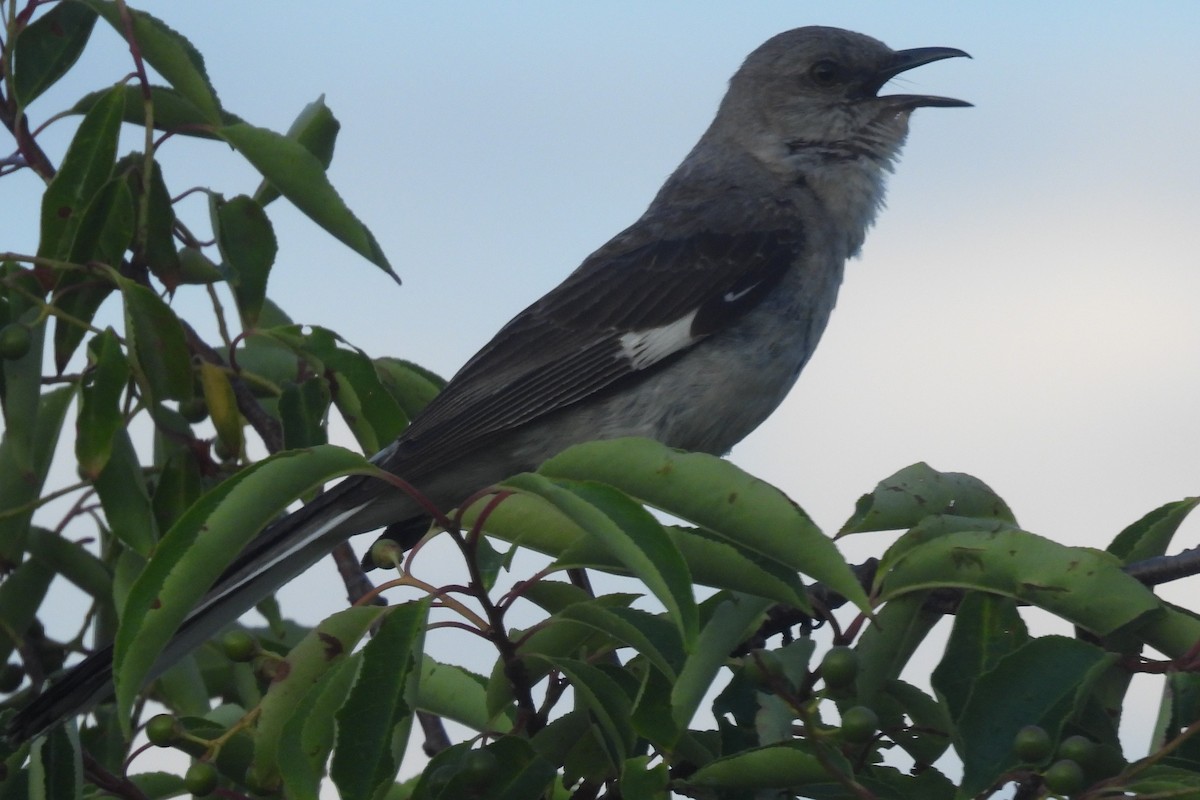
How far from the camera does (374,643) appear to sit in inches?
86.2

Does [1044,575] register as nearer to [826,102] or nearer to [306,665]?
[306,665]

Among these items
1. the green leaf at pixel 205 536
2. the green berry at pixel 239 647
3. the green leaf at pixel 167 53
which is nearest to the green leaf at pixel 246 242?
the green leaf at pixel 167 53

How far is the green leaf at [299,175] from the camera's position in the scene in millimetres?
3471

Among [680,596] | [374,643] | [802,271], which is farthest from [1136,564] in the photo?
[802,271]

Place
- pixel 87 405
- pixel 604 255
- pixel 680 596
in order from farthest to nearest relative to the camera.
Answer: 1. pixel 604 255
2. pixel 87 405
3. pixel 680 596

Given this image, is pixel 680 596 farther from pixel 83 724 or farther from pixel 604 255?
pixel 604 255

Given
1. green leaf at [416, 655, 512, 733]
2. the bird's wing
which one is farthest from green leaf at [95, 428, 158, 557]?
the bird's wing

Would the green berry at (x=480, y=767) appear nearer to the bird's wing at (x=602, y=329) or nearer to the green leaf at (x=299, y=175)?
the green leaf at (x=299, y=175)

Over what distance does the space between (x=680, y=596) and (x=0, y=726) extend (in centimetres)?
165

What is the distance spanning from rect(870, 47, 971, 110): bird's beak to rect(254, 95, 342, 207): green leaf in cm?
228

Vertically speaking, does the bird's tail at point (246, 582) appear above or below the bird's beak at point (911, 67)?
below

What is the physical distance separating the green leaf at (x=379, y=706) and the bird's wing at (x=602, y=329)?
2003mm

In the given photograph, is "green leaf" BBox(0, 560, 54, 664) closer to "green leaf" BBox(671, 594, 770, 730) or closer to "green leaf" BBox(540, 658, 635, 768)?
"green leaf" BBox(540, 658, 635, 768)

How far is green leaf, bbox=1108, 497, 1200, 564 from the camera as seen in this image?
2.61 m
